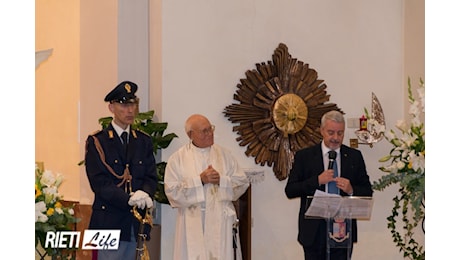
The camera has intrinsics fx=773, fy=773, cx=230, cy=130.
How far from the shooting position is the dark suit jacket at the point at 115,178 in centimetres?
520

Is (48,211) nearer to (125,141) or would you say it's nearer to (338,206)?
(125,141)

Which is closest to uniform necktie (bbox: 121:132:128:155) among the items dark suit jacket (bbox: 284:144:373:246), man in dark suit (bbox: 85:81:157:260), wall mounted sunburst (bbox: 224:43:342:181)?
man in dark suit (bbox: 85:81:157:260)

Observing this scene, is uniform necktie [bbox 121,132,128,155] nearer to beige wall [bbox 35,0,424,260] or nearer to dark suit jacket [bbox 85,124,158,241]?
dark suit jacket [bbox 85,124,158,241]

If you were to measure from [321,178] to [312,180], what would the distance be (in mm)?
85

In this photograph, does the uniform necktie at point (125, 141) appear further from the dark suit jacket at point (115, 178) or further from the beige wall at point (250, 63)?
the beige wall at point (250, 63)

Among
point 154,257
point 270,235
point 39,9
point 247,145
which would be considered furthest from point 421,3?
point 39,9

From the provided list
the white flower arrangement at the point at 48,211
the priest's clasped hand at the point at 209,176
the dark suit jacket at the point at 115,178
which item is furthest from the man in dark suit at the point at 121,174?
the white flower arrangement at the point at 48,211

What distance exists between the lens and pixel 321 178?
522 centimetres

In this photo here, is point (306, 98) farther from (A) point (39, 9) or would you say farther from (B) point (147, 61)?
(A) point (39, 9)

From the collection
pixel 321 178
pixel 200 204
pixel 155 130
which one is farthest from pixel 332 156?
pixel 155 130

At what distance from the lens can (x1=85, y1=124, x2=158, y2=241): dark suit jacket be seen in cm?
520

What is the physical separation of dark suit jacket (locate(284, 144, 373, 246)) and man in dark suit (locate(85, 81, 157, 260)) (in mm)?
997

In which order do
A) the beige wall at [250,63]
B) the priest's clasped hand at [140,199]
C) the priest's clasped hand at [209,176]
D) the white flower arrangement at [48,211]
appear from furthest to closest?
the beige wall at [250,63] → the priest's clasped hand at [209,176] → the priest's clasped hand at [140,199] → the white flower arrangement at [48,211]

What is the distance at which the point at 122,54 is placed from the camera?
745 cm
